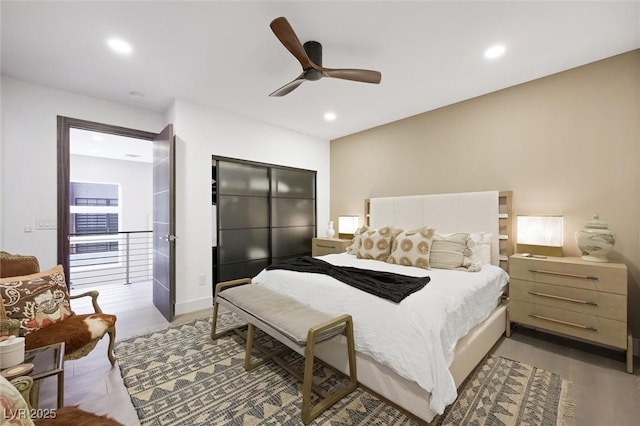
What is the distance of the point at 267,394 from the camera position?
183cm

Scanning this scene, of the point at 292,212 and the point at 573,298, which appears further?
the point at 292,212

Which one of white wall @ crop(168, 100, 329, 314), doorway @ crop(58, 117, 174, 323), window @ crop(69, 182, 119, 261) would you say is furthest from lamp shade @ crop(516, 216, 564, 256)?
window @ crop(69, 182, 119, 261)

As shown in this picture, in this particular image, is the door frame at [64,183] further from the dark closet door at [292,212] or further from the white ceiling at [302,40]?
the dark closet door at [292,212]

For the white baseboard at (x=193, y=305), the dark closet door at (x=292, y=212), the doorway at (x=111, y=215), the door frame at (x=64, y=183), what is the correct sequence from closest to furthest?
the door frame at (x=64, y=183) → the white baseboard at (x=193, y=305) → the dark closet door at (x=292, y=212) → the doorway at (x=111, y=215)

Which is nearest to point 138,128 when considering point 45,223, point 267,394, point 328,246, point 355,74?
point 45,223

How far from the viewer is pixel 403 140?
159 inches

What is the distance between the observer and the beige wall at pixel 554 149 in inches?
93.9

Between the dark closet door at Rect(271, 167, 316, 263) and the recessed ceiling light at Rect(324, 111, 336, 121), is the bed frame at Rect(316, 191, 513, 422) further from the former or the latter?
the recessed ceiling light at Rect(324, 111, 336, 121)

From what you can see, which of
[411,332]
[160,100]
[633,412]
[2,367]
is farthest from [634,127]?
[160,100]

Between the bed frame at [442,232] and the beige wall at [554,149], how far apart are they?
0.20 meters

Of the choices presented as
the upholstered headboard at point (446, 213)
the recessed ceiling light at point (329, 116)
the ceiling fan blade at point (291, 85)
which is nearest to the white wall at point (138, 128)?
the recessed ceiling light at point (329, 116)

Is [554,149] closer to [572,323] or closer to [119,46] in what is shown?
[572,323]

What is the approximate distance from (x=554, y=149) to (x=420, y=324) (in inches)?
99.3

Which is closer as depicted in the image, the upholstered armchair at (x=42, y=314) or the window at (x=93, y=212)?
the upholstered armchair at (x=42, y=314)
